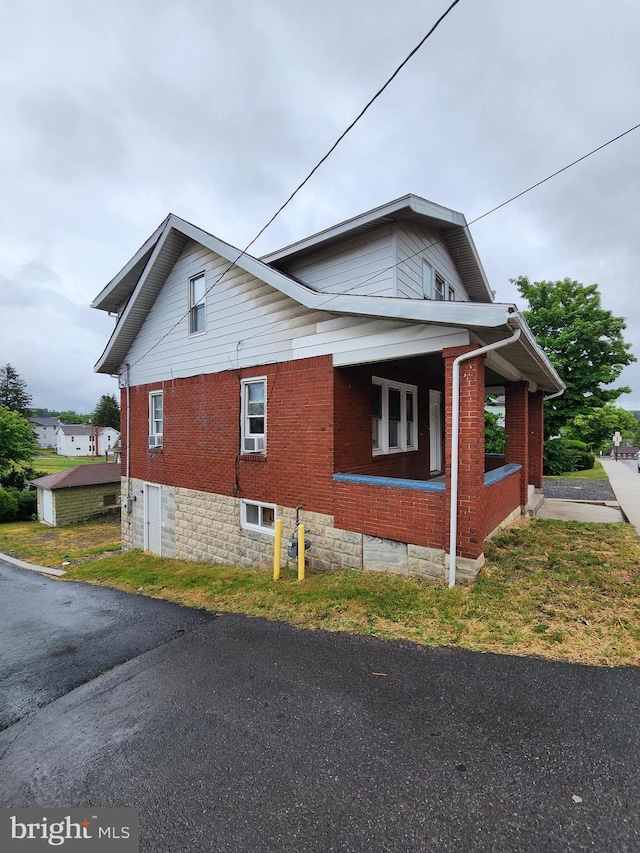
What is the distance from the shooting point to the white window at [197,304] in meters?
9.66

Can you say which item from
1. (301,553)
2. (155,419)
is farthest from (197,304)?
(301,553)

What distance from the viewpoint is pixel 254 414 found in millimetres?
8383

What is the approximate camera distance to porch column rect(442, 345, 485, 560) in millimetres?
5172

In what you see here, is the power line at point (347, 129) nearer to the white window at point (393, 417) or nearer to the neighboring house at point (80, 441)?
the white window at point (393, 417)

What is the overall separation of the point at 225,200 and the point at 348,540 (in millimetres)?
14409

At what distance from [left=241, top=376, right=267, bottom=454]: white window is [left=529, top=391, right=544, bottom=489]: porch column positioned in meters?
8.37

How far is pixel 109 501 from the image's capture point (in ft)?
79.5

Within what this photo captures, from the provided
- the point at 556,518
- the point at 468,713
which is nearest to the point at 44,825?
the point at 468,713

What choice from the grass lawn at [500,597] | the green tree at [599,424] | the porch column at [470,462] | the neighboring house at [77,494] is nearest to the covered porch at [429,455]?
the porch column at [470,462]

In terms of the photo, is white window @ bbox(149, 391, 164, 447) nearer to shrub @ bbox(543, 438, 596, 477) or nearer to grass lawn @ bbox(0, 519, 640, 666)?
grass lawn @ bbox(0, 519, 640, 666)

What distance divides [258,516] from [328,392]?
131 inches

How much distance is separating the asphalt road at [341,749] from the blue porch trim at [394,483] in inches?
87.8

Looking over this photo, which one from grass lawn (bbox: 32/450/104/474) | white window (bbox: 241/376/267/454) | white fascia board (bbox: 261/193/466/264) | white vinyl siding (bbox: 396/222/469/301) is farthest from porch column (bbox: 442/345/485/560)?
grass lawn (bbox: 32/450/104/474)

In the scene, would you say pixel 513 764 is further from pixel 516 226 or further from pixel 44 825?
pixel 516 226
